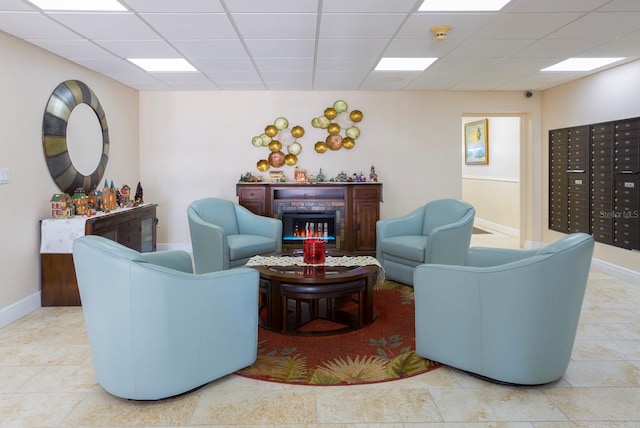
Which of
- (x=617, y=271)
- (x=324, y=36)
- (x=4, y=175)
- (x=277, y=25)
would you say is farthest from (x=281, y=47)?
(x=617, y=271)

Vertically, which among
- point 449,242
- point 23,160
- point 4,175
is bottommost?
point 449,242

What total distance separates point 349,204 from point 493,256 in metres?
3.59

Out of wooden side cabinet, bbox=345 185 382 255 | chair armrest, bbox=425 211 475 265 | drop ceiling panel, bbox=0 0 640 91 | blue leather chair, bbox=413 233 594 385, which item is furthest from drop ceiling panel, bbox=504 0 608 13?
wooden side cabinet, bbox=345 185 382 255

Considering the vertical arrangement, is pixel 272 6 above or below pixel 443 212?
above

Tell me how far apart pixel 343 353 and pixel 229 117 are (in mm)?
4842

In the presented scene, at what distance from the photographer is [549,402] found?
2551 mm

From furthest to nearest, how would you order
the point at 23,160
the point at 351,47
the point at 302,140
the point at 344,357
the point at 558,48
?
the point at 302,140 → the point at 558,48 → the point at 351,47 → the point at 23,160 → the point at 344,357

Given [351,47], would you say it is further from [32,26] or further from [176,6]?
[32,26]

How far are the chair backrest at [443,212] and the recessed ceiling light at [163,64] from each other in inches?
131

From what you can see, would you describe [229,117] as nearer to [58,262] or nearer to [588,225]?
[58,262]

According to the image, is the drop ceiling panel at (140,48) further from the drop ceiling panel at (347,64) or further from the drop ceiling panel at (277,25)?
the drop ceiling panel at (347,64)

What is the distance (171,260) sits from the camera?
3.23 metres

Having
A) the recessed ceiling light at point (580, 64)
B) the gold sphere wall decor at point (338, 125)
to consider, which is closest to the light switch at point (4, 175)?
the gold sphere wall decor at point (338, 125)

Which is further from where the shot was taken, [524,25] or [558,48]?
[558,48]
